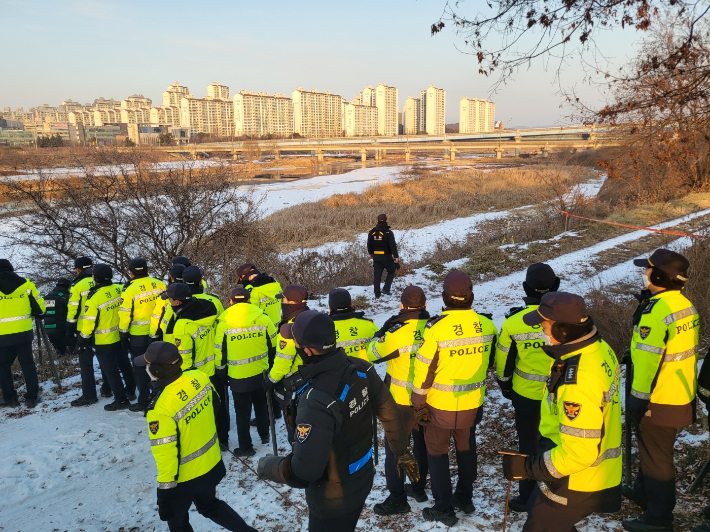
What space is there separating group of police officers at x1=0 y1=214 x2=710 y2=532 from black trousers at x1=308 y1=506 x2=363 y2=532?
0.01 m

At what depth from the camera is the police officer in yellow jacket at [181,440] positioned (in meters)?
3.24

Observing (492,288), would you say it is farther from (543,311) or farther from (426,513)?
(543,311)

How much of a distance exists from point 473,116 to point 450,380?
599ft

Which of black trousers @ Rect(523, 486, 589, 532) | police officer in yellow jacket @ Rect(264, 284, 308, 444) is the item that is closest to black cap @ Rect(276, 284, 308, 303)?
police officer in yellow jacket @ Rect(264, 284, 308, 444)

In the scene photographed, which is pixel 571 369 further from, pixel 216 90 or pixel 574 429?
pixel 216 90

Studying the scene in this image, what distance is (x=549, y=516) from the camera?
8.81 ft

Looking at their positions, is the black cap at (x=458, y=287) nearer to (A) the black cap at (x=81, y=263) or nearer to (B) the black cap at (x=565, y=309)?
(B) the black cap at (x=565, y=309)

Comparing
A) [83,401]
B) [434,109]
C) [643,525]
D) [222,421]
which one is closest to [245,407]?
[222,421]

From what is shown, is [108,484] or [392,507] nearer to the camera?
[392,507]

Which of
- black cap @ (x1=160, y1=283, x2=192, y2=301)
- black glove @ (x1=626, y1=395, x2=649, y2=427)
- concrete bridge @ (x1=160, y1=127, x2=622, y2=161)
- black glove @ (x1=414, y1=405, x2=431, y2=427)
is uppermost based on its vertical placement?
concrete bridge @ (x1=160, y1=127, x2=622, y2=161)

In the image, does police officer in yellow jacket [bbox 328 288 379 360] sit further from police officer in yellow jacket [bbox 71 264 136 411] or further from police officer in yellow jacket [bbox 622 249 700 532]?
police officer in yellow jacket [bbox 71 264 136 411]

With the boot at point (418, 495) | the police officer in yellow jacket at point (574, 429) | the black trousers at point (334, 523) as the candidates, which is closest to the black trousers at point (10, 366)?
the boot at point (418, 495)

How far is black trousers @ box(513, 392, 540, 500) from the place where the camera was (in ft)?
12.5

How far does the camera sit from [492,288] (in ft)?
34.9
